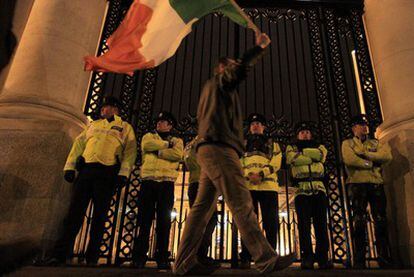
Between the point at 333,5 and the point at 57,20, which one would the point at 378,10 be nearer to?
the point at 333,5

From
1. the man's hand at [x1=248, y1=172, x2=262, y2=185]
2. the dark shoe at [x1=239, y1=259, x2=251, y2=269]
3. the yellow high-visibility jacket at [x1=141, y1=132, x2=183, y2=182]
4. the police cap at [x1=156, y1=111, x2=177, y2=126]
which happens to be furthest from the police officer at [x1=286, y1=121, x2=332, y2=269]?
the police cap at [x1=156, y1=111, x2=177, y2=126]

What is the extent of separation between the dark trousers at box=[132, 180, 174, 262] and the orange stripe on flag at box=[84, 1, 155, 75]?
192 cm

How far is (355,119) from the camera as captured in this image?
21.3 ft

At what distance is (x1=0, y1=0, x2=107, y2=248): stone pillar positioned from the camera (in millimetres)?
5344

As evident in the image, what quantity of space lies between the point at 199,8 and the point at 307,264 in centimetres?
432

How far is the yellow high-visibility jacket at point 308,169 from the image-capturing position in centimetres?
581

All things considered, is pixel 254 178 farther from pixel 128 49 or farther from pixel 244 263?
pixel 128 49

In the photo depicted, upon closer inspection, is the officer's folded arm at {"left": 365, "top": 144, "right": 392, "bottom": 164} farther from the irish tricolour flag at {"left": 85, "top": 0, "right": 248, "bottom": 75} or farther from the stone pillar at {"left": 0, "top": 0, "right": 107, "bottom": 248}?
the stone pillar at {"left": 0, "top": 0, "right": 107, "bottom": 248}

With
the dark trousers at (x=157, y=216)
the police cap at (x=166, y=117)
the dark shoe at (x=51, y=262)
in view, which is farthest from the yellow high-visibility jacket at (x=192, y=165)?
the dark shoe at (x=51, y=262)

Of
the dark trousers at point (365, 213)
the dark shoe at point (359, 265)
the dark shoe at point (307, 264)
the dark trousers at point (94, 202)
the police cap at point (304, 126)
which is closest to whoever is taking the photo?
the dark trousers at point (94, 202)

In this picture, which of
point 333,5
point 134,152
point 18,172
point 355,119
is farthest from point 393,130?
point 18,172

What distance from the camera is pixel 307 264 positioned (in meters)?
5.39

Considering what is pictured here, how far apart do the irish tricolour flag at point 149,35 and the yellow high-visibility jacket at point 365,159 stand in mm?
3408

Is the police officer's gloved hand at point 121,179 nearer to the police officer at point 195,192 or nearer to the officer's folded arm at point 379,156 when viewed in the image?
the police officer at point 195,192
